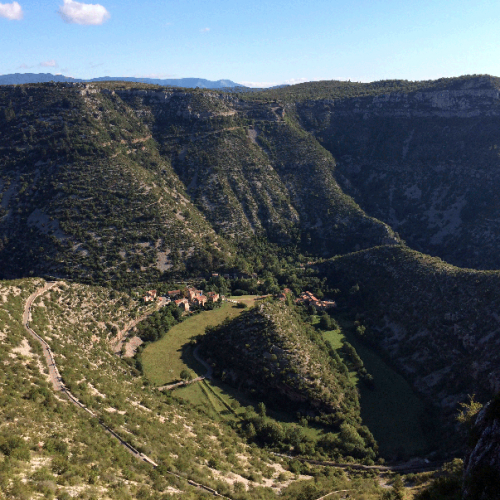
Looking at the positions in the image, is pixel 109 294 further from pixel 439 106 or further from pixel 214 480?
pixel 439 106

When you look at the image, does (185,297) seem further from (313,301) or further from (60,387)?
(60,387)

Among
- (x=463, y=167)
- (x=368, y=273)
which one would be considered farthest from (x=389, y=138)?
(x=368, y=273)

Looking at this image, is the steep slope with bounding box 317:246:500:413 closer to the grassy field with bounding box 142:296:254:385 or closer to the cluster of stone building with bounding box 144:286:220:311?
the grassy field with bounding box 142:296:254:385

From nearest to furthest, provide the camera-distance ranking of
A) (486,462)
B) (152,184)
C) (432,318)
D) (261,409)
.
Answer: (486,462) → (261,409) → (432,318) → (152,184)

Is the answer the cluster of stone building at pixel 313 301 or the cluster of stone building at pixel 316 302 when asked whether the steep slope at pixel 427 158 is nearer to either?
the cluster of stone building at pixel 316 302

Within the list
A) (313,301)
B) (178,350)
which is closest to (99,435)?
(178,350)
